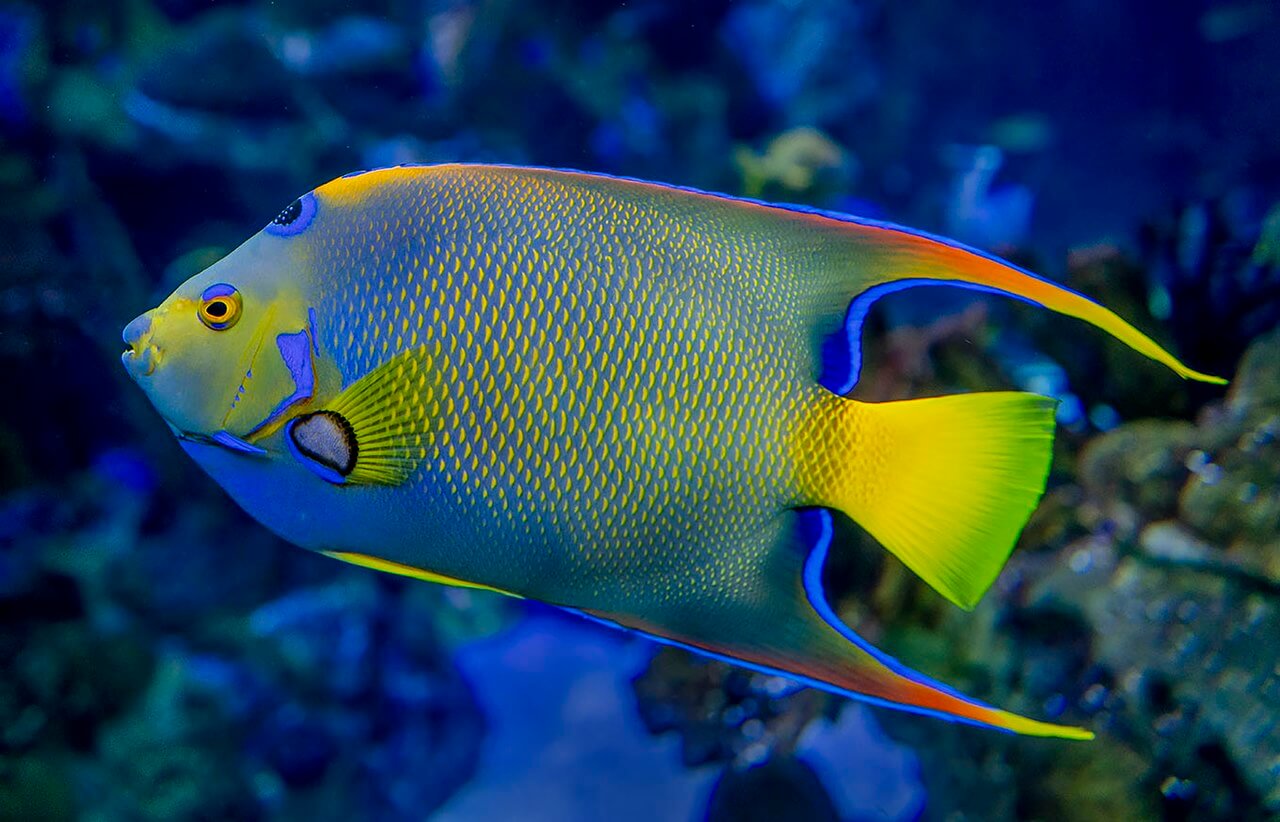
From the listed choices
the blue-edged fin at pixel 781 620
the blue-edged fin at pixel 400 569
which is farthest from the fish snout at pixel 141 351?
the blue-edged fin at pixel 781 620

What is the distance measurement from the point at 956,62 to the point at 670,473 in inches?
404

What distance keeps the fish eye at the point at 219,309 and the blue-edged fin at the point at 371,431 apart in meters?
0.14

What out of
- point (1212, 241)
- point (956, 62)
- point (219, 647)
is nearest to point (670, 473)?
point (1212, 241)

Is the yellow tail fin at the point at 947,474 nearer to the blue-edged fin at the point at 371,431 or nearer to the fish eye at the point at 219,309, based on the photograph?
the blue-edged fin at the point at 371,431

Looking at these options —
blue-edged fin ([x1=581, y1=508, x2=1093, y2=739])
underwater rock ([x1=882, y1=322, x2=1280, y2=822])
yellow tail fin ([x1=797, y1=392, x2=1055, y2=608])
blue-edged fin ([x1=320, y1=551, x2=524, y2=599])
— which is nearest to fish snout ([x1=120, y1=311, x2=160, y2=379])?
blue-edged fin ([x1=320, y1=551, x2=524, y2=599])

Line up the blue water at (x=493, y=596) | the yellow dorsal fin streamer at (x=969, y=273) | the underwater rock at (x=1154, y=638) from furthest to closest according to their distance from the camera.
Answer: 1. the blue water at (x=493, y=596)
2. the underwater rock at (x=1154, y=638)
3. the yellow dorsal fin streamer at (x=969, y=273)

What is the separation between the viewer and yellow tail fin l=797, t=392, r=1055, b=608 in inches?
32.2

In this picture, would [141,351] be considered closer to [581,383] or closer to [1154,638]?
[581,383]

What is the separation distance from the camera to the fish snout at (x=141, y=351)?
33.9 inches

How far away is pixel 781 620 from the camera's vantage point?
874 mm

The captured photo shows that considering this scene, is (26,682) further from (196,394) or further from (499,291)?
(499,291)

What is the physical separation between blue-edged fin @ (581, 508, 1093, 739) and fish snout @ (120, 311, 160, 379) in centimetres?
57

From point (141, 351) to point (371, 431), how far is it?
0.28 m

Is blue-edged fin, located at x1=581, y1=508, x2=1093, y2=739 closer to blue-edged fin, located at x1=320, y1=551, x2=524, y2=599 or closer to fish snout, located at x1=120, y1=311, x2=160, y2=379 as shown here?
blue-edged fin, located at x1=320, y1=551, x2=524, y2=599
